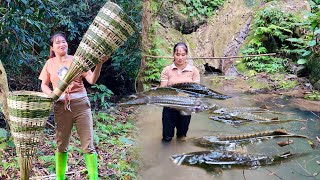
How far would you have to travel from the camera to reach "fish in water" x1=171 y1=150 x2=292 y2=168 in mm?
2061

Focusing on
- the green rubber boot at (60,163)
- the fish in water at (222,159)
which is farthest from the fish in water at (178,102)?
the green rubber boot at (60,163)

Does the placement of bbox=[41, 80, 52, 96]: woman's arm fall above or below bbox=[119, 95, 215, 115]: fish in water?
above

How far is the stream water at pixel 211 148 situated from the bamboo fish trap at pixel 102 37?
0.86 metres

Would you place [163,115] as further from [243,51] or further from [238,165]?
[243,51]

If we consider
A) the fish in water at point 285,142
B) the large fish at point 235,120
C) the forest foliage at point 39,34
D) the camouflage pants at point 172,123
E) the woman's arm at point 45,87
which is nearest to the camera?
the woman's arm at point 45,87

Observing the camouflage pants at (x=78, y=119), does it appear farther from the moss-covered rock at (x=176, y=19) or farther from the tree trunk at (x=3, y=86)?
the moss-covered rock at (x=176, y=19)

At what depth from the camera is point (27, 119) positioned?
4.42 ft

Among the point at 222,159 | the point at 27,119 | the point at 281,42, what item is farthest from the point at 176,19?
the point at 27,119

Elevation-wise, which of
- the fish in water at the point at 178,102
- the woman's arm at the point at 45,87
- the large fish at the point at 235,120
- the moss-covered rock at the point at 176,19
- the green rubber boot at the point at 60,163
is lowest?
the green rubber boot at the point at 60,163

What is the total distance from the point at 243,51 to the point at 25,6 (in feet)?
15.9

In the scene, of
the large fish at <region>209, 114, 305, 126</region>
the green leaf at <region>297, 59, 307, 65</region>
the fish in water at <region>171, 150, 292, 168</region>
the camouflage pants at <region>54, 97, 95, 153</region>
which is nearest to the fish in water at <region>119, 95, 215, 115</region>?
the large fish at <region>209, 114, 305, 126</region>

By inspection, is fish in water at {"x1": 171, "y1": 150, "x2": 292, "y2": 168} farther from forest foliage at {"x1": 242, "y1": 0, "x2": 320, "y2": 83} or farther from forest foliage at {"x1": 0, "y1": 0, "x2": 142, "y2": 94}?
forest foliage at {"x1": 242, "y1": 0, "x2": 320, "y2": 83}

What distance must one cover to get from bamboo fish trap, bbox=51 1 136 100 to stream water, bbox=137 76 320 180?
86 cm

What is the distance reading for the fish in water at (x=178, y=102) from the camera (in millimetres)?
2406
